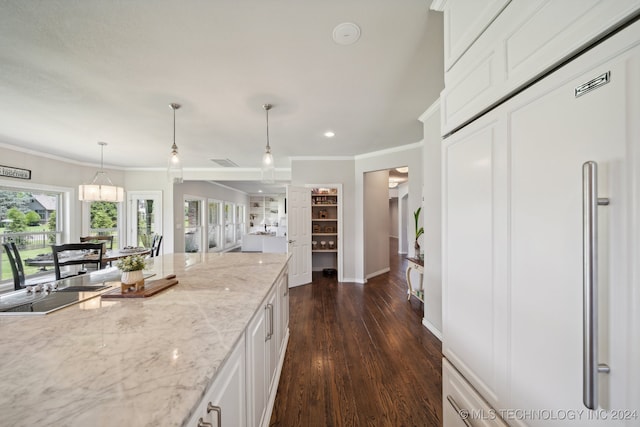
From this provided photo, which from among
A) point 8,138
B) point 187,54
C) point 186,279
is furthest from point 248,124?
point 8,138

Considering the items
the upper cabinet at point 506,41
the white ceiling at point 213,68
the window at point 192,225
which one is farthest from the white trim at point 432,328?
the window at point 192,225

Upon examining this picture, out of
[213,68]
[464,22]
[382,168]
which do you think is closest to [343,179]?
[382,168]

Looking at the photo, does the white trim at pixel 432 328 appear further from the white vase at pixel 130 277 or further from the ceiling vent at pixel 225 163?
the ceiling vent at pixel 225 163

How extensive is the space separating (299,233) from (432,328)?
9.24 ft

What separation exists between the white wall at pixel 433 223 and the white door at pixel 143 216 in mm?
6215

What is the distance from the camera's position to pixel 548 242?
71 centimetres

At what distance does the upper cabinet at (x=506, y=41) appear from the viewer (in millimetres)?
605

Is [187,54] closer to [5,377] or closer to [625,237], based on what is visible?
[5,377]

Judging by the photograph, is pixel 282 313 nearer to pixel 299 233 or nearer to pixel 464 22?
pixel 464 22

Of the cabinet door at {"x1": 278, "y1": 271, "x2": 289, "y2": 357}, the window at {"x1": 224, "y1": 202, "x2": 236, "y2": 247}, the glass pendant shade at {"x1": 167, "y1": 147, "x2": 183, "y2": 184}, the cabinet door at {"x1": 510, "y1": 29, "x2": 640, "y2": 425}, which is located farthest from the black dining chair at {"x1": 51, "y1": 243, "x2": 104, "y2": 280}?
the window at {"x1": 224, "y1": 202, "x2": 236, "y2": 247}

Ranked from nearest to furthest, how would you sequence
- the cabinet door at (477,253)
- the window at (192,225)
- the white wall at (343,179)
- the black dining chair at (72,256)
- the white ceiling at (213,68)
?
1. the cabinet door at (477,253)
2. the white ceiling at (213,68)
3. the black dining chair at (72,256)
4. the white wall at (343,179)
5. the window at (192,225)

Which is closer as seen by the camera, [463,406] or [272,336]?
[463,406]

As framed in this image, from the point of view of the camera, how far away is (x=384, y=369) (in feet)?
7.23

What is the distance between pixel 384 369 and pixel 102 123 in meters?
4.51
